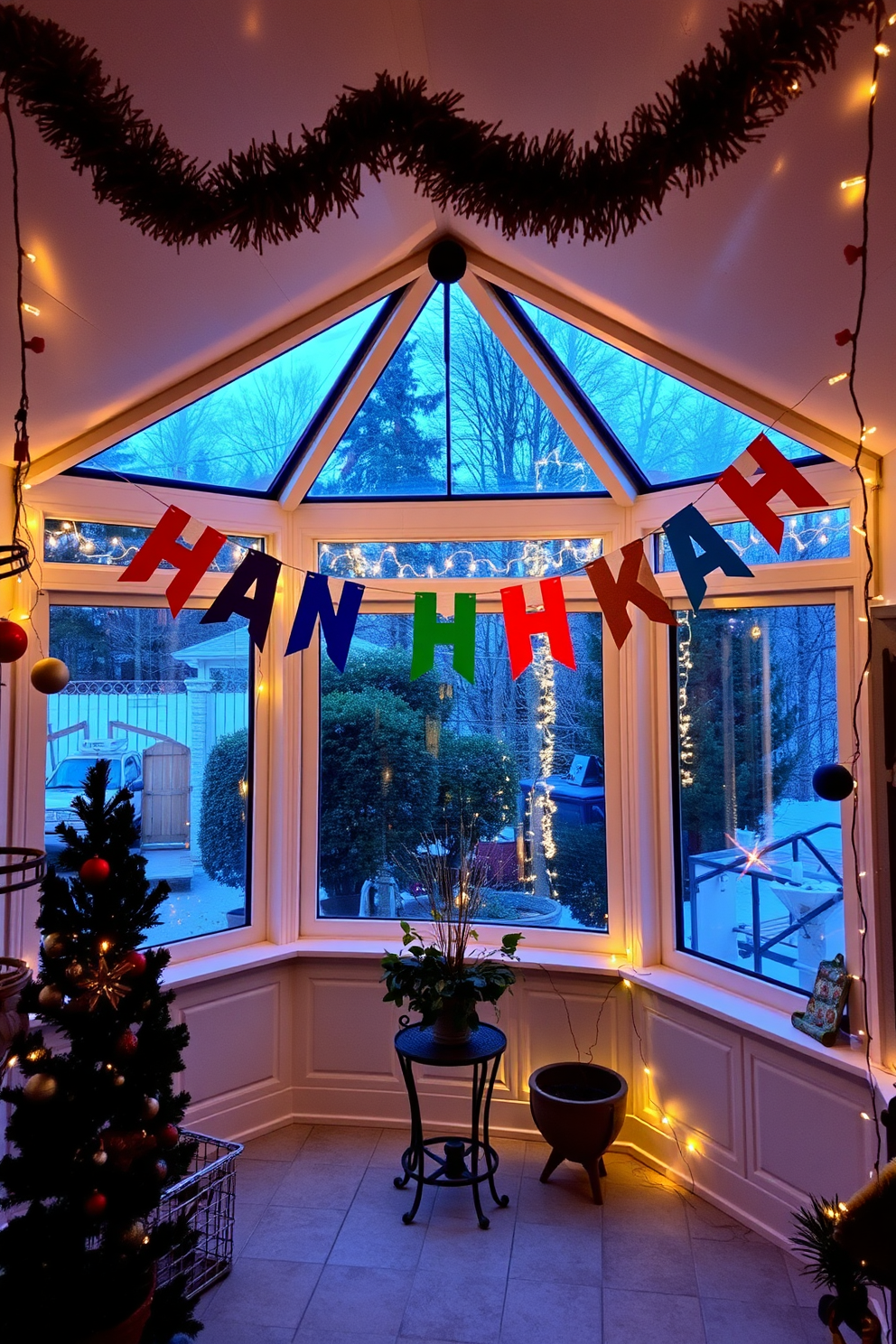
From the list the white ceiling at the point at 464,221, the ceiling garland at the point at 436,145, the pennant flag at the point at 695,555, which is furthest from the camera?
the pennant flag at the point at 695,555

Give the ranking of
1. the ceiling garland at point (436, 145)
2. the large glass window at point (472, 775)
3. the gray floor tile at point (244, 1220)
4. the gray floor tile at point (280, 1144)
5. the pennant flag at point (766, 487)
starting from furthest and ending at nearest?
the large glass window at point (472, 775), the gray floor tile at point (280, 1144), the gray floor tile at point (244, 1220), the pennant flag at point (766, 487), the ceiling garland at point (436, 145)

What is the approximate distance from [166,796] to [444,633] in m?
1.49

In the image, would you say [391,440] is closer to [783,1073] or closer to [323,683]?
[323,683]

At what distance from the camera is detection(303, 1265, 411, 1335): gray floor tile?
2.85 meters

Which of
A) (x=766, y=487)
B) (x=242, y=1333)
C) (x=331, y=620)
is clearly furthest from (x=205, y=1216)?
(x=766, y=487)

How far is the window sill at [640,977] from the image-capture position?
308 centimetres

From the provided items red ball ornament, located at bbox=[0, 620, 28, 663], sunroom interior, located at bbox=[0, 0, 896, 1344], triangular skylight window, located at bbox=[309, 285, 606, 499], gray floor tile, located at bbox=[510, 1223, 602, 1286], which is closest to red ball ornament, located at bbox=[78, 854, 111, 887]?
sunroom interior, located at bbox=[0, 0, 896, 1344]

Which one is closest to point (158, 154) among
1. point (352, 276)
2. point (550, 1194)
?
point (352, 276)

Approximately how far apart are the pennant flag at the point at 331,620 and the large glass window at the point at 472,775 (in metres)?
0.92

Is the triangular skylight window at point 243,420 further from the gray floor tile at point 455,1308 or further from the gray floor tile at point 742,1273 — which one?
the gray floor tile at point 742,1273

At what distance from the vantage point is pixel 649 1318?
2889 millimetres

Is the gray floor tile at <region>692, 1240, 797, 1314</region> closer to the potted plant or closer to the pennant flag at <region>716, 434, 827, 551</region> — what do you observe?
the potted plant

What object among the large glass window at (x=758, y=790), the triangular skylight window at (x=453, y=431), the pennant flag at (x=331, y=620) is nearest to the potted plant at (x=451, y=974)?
the large glass window at (x=758, y=790)

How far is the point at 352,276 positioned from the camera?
10.9 feet
